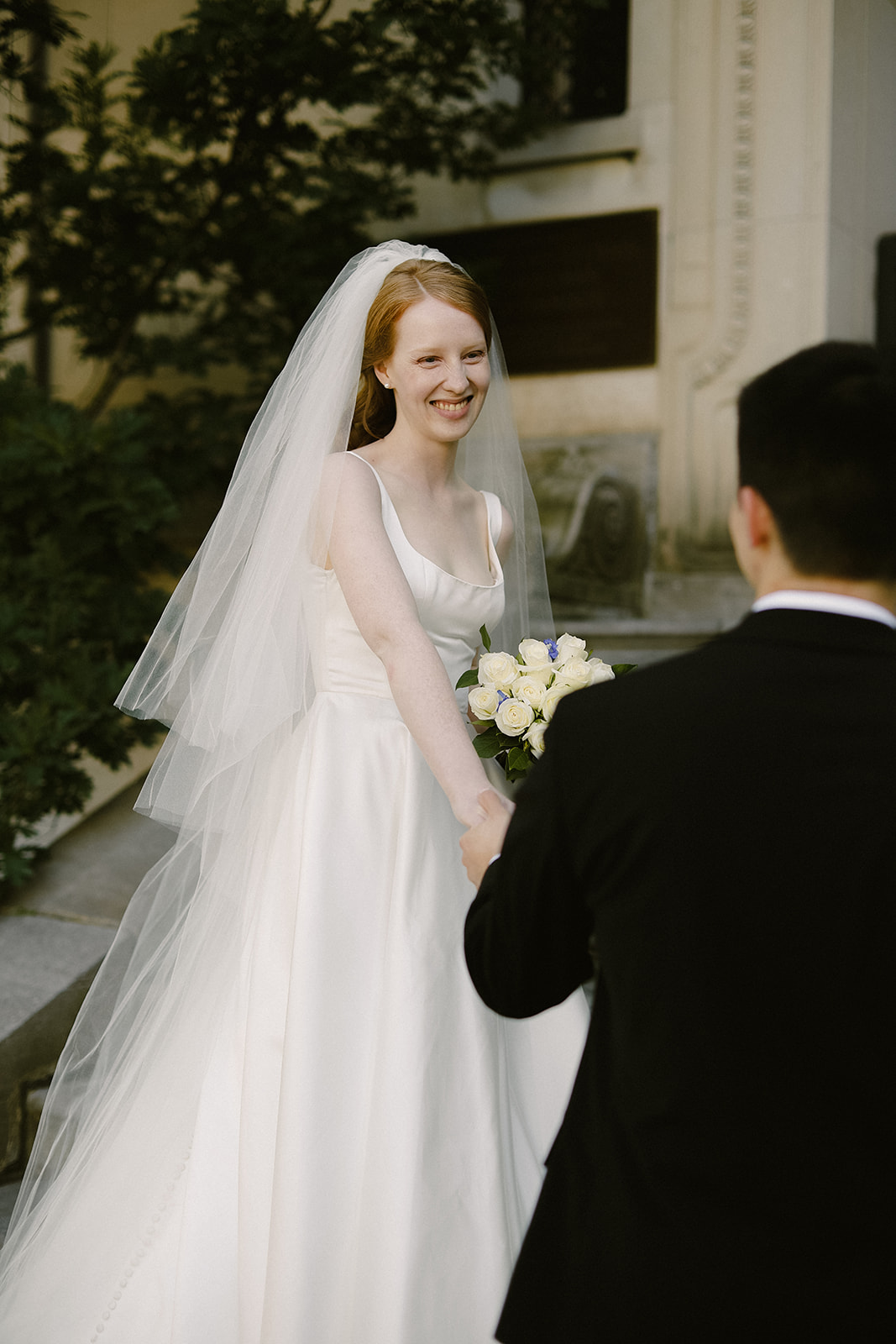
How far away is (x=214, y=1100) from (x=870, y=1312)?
158cm

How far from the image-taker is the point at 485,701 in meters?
2.29

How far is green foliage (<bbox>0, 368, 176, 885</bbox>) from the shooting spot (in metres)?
4.22

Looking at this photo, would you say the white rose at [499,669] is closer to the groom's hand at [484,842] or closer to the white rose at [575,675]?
the white rose at [575,675]

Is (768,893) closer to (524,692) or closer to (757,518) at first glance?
(757,518)

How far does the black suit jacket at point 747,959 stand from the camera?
3.55 feet

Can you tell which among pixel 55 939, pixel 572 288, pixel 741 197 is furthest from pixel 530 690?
pixel 741 197

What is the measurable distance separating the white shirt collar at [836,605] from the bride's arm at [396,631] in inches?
37.0

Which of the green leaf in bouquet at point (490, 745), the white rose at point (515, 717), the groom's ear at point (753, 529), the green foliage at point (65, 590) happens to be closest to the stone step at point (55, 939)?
the green foliage at point (65, 590)

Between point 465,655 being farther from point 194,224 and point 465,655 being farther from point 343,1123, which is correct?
point 194,224

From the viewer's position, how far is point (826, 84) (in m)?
5.59

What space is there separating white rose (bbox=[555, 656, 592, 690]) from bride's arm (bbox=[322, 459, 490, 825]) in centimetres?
23

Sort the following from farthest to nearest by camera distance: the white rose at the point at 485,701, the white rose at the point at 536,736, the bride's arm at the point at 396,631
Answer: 1. the white rose at the point at 485,701
2. the white rose at the point at 536,736
3. the bride's arm at the point at 396,631

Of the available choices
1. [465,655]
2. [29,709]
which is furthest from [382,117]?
[465,655]

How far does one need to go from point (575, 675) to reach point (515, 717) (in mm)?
150
